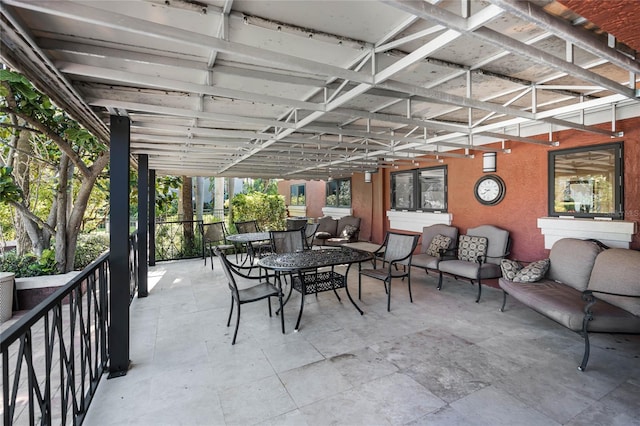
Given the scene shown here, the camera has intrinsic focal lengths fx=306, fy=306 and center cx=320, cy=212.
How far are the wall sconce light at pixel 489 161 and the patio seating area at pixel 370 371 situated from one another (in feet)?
7.23

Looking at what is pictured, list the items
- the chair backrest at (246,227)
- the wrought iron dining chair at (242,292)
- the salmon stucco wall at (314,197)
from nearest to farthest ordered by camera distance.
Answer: the wrought iron dining chair at (242,292) < the chair backrest at (246,227) < the salmon stucco wall at (314,197)

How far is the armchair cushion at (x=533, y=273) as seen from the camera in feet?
12.3

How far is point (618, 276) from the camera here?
306cm

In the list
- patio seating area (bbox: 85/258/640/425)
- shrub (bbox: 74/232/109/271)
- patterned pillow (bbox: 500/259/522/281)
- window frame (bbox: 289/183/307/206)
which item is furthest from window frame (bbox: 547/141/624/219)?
window frame (bbox: 289/183/307/206)

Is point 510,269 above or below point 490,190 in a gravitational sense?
below

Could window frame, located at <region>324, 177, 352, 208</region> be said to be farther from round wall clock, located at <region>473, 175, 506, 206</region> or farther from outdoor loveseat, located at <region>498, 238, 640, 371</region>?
outdoor loveseat, located at <region>498, 238, 640, 371</region>

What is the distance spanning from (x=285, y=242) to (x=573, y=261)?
3.93m

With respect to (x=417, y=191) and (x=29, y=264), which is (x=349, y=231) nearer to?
(x=417, y=191)

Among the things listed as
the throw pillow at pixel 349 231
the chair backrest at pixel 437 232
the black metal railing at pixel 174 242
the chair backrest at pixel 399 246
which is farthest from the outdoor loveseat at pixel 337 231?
the black metal railing at pixel 174 242

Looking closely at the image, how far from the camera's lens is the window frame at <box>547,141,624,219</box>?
3615 millimetres

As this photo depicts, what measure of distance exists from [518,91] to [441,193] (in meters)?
3.22

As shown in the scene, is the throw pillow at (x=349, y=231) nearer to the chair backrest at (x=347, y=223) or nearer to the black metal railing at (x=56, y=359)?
the chair backrest at (x=347, y=223)

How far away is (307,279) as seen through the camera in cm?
402

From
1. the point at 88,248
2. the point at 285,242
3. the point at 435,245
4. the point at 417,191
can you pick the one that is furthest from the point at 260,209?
the point at 435,245
